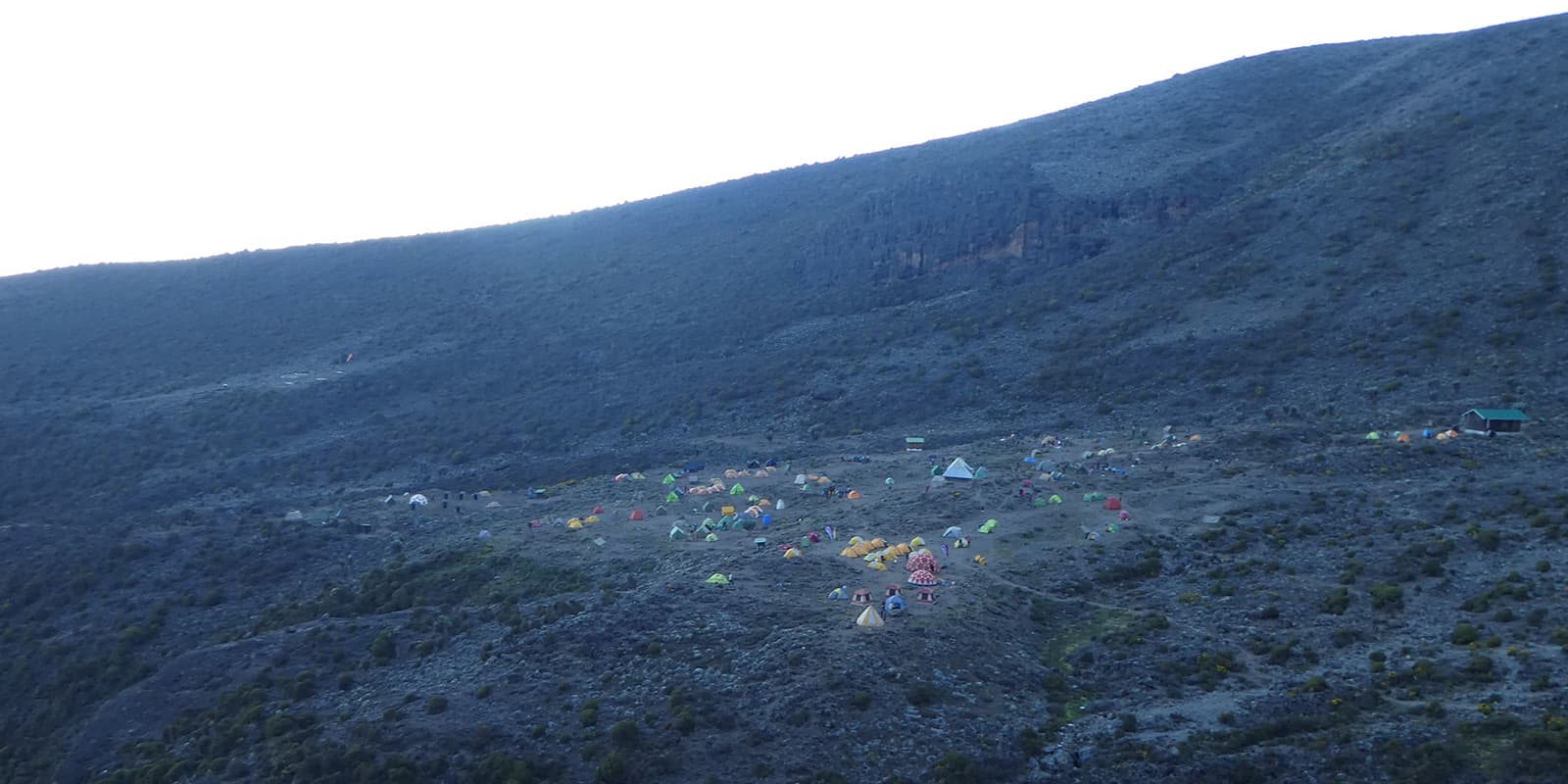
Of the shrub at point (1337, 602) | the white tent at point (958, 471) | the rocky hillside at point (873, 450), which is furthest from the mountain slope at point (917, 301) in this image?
the shrub at point (1337, 602)

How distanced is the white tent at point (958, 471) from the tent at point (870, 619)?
1296 cm

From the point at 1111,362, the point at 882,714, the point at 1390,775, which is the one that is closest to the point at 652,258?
the point at 1111,362

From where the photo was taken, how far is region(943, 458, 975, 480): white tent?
113 ft

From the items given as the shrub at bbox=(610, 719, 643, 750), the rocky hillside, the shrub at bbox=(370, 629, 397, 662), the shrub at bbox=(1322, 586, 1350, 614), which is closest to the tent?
the rocky hillside

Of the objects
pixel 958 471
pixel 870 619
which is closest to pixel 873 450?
pixel 958 471

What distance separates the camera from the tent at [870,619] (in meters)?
21.6

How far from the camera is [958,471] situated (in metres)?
34.5

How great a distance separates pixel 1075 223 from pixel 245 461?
45125 millimetres

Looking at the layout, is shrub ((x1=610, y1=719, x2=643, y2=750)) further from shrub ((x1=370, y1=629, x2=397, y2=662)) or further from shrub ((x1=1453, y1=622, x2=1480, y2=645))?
shrub ((x1=1453, y1=622, x2=1480, y2=645))

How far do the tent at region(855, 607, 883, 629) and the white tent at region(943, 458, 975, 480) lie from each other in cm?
1296

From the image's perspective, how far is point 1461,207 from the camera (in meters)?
47.1

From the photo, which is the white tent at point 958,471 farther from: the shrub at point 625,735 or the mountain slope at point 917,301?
the shrub at point 625,735

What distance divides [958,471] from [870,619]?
534 inches

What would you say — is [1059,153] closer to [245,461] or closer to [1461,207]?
[1461,207]
